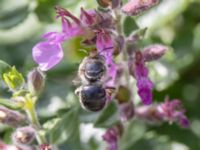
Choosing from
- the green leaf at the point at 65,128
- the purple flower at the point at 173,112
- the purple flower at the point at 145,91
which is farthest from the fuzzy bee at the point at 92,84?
the purple flower at the point at 173,112

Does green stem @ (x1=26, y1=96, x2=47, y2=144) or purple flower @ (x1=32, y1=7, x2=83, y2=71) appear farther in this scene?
green stem @ (x1=26, y1=96, x2=47, y2=144)

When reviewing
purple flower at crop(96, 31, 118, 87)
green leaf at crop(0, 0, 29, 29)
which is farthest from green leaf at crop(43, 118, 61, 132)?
green leaf at crop(0, 0, 29, 29)

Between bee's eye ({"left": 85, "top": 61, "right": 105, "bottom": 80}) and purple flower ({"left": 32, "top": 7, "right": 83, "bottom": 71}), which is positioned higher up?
purple flower ({"left": 32, "top": 7, "right": 83, "bottom": 71})

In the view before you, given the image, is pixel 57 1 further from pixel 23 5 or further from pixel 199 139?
pixel 199 139

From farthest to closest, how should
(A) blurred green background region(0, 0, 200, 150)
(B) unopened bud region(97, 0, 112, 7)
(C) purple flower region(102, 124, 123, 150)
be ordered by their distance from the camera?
(A) blurred green background region(0, 0, 200, 150) < (C) purple flower region(102, 124, 123, 150) < (B) unopened bud region(97, 0, 112, 7)

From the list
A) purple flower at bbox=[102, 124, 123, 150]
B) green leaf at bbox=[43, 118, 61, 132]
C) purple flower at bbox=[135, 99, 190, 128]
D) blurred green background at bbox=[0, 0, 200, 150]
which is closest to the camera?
green leaf at bbox=[43, 118, 61, 132]

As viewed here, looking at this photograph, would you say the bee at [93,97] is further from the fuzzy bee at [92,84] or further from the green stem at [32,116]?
the green stem at [32,116]

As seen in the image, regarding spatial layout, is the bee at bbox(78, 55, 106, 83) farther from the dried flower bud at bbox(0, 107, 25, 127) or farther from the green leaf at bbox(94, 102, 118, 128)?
the green leaf at bbox(94, 102, 118, 128)

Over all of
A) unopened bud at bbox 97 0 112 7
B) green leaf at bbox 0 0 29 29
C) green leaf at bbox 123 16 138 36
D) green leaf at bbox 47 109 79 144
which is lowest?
green leaf at bbox 47 109 79 144
